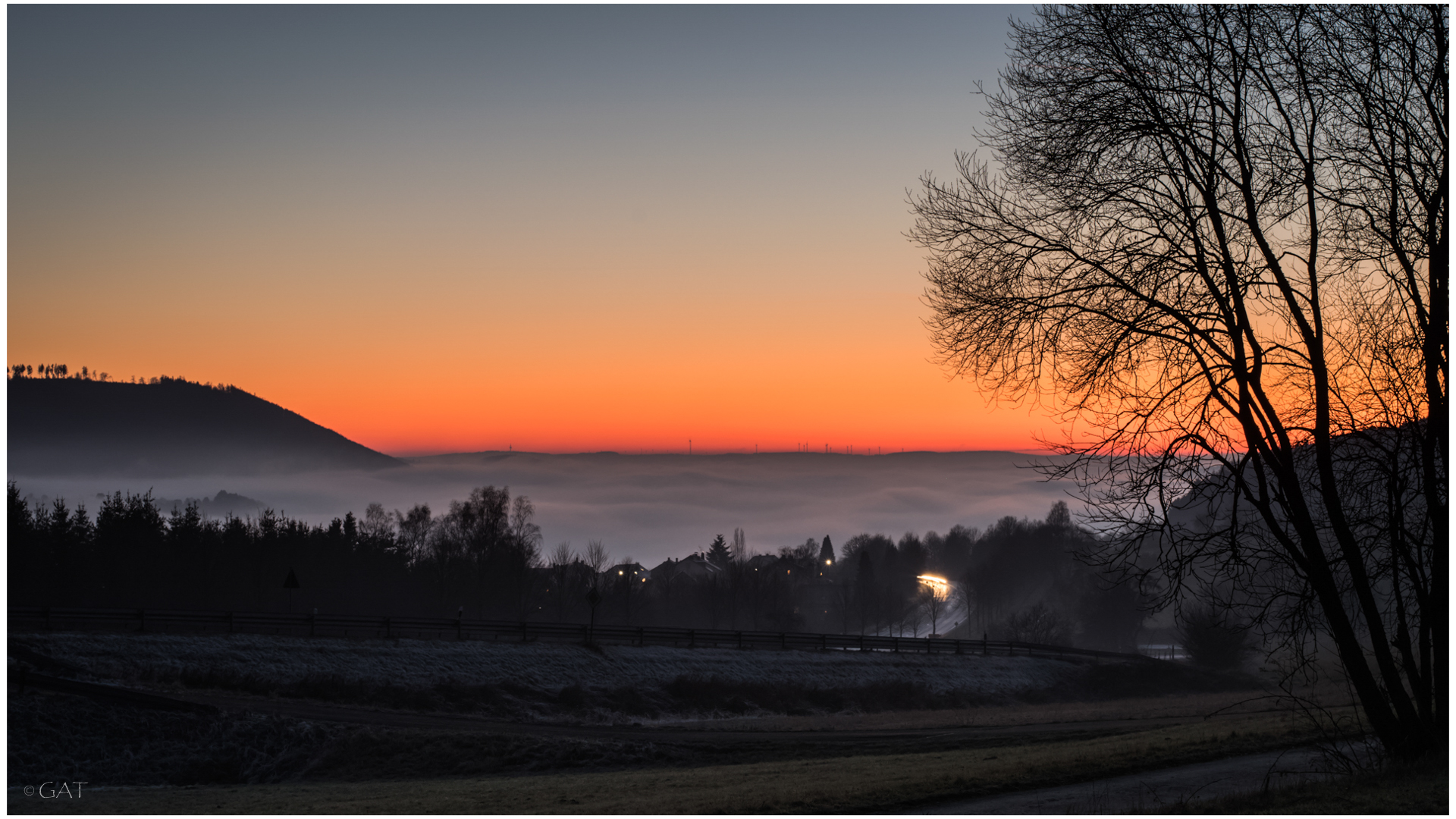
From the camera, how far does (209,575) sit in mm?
80438

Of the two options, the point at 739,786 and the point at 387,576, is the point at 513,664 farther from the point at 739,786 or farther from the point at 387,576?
the point at 387,576

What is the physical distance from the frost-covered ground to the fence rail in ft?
5.03

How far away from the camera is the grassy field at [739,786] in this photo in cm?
1541

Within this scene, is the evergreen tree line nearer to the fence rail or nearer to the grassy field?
the fence rail

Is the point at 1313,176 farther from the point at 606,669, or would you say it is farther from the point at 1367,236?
the point at 606,669

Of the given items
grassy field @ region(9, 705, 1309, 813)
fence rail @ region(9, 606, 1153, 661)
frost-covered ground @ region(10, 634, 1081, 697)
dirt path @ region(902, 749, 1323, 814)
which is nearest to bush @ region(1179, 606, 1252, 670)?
fence rail @ region(9, 606, 1153, 661)

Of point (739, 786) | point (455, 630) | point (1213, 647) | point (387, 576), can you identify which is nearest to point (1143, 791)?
point (739, 786)

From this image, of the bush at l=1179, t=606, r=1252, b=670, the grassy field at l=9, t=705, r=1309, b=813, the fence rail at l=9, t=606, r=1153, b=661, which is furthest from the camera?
the bush at l=1179, t=606, r=1252, b=670

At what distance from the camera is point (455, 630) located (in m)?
51.2

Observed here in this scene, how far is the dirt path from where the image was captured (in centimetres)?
1374

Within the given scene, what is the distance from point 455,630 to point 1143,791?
137ft

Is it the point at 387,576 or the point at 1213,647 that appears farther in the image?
the point at 387,576

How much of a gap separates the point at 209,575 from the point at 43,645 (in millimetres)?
49143

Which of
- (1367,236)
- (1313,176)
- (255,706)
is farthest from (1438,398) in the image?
(255,706)
